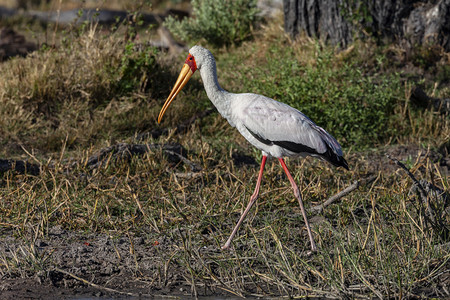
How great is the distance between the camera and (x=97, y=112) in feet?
22.3

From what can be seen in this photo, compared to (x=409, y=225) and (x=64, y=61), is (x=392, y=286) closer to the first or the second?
(x=409, y=225)

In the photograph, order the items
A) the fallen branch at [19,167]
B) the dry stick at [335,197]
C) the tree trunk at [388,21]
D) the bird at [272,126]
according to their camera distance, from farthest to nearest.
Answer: the tree trunk at [388,21] < the fallen branch at [19,167] < the dry stick at [335,197] < the bird at [272,126]

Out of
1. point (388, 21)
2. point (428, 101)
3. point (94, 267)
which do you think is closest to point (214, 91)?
point (94, 267)

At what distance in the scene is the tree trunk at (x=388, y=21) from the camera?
7617mm

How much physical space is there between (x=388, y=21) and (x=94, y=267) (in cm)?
526

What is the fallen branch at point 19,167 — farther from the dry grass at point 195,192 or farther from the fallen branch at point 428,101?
the fallen branch at point 428,101

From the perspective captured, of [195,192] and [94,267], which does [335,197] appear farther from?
[94,267]

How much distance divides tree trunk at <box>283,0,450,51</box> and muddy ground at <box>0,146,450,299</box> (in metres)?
4.24

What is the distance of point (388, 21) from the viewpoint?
7766mm

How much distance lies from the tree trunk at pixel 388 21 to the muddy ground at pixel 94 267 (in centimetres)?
424

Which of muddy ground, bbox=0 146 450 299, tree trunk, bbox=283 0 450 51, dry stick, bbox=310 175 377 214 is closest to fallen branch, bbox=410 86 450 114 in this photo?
tree trunk, bbox=283 0 450 51

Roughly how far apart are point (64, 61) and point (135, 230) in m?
3.34

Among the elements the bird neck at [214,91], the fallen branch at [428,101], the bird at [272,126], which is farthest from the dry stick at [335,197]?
the fallen branch at [428,101]

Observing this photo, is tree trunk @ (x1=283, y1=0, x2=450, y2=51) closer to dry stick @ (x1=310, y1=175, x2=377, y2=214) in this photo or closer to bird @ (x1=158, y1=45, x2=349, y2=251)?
dry stick @ (x1=310, y1=175, x2=377, y2=214)
